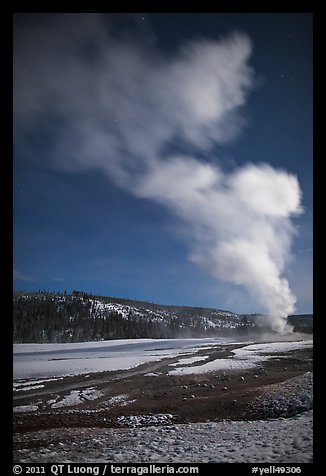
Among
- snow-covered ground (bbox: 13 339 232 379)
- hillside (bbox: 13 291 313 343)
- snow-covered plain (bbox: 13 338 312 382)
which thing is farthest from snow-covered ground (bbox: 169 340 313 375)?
snow-covered ground (bbox: 13 339 232 379)

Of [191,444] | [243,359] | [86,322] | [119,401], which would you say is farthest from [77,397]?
[86,322]

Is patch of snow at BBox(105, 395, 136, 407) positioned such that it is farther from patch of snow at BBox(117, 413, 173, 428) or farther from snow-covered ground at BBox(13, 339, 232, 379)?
snow-covered ground at BBox(13, 339, 232, 379)

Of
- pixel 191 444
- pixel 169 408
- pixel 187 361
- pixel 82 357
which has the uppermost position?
pixel 187 361

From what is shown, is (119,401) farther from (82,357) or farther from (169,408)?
(82,357)

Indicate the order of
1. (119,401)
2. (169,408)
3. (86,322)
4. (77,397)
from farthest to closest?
(86,322) < (77,397) < (119,401) < (169,408)
